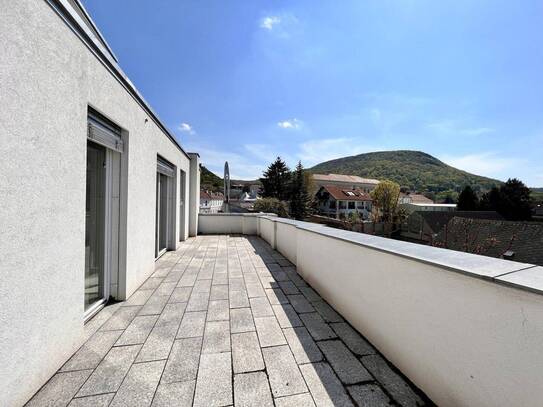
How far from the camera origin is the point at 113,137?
3049 mm

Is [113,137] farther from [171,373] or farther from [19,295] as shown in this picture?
[171,373]

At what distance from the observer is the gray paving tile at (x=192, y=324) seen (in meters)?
2.48

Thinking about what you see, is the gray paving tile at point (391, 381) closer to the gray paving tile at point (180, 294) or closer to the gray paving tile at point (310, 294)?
the gray paving tile at point (310, 294)

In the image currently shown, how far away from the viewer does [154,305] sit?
3.16 meters

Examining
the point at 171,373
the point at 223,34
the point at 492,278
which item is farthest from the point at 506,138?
the point at 171,373

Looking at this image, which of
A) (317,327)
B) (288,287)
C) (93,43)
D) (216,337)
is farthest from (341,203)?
(93,43)

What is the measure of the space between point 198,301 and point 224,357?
1366 mm

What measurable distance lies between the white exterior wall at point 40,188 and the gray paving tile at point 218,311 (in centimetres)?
130

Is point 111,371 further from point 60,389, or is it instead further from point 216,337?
point 216,337

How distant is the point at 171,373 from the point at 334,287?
2078mm

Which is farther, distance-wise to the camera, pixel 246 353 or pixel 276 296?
pixel 276 296

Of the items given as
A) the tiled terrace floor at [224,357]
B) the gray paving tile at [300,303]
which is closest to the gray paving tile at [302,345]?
the tiled terrace floor at [224,357]

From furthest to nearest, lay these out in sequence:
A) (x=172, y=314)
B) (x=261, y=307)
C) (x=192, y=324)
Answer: (x=261, y=307) < (x=172, y=314) < (x=192, y=324)

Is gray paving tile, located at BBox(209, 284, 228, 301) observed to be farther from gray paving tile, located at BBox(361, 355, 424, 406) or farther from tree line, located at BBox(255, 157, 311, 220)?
tree line, located at BBox(255, 157, 311, 220)
